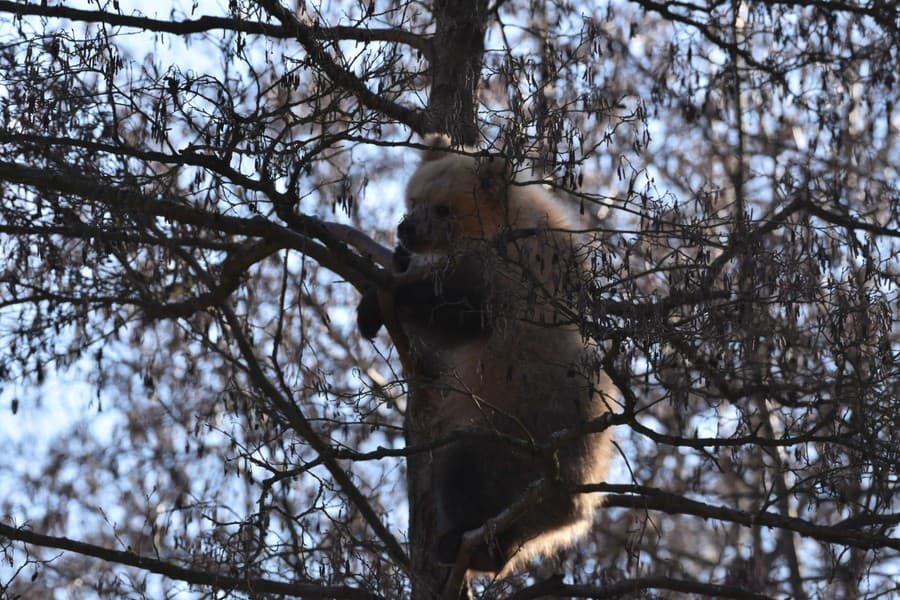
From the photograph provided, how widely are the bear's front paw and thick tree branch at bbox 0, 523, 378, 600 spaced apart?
176 cm

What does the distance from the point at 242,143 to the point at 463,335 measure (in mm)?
2396

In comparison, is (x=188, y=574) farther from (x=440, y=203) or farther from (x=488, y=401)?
(x=440, y=203)

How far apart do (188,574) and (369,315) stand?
2.05 metres

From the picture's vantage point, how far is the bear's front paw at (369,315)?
693 centimetres

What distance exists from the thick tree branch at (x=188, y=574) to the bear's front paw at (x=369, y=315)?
1.76 meters

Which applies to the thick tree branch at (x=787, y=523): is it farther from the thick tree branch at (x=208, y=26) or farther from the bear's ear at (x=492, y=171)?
the thick tree branch at (x=208, y=26)

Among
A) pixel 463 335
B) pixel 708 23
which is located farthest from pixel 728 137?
pixel 463 335

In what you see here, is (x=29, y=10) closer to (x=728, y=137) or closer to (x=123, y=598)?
(x=123, y=598)

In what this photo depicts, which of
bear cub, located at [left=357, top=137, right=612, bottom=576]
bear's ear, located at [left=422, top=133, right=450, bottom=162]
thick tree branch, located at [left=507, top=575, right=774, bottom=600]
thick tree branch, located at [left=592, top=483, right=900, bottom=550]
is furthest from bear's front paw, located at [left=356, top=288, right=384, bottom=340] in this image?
thick tree branch, located at [left=592, top=483, right=900, bottom=550]

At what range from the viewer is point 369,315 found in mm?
6965

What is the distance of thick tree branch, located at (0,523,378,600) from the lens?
530cm

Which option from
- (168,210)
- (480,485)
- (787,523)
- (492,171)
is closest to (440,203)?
(492,171)

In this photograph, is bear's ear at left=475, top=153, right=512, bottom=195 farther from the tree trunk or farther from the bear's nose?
the bear's nose

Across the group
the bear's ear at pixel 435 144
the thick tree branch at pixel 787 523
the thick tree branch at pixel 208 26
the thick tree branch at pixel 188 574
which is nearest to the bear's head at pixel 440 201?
the bear's ear at pixel 435 144
